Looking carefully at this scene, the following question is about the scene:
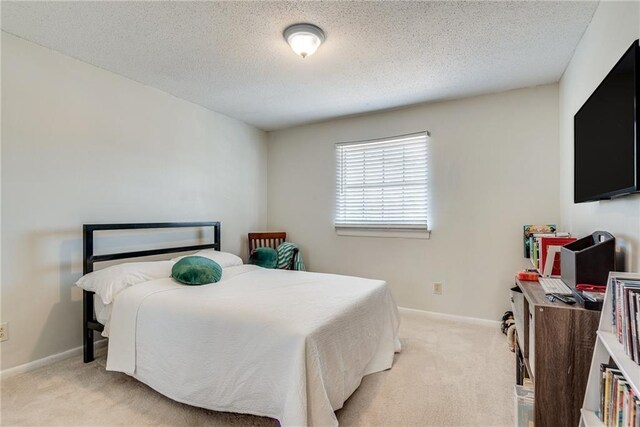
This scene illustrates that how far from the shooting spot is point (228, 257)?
3203 mm

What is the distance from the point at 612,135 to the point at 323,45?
180 centimetres

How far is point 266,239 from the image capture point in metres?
4.22

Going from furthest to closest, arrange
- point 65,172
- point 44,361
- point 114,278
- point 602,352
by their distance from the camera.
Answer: point 65,172
point 44,361
point 114,278
point 602,352

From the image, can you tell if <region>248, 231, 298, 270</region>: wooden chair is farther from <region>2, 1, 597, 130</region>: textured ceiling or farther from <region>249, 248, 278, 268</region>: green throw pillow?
<region>2, 1, 597, 130</region>: textured ceiling

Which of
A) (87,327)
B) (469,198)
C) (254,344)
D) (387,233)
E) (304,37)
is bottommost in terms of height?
(87,327)

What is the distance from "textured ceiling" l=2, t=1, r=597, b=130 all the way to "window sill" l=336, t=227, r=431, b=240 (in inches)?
57.4

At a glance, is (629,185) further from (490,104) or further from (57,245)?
(57,245)

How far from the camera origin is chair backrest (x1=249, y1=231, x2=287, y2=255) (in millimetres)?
4133

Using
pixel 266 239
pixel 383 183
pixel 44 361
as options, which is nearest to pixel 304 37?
pixel 383 183

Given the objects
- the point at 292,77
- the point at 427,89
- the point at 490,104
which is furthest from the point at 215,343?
the point at 490,104

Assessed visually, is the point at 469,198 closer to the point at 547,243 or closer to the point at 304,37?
the point at 547,243

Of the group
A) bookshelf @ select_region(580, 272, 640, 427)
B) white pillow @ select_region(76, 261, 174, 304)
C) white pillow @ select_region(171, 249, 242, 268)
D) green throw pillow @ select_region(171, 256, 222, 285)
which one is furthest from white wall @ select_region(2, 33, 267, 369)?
bookshelf @ select_region(580, 272, 640, 427)

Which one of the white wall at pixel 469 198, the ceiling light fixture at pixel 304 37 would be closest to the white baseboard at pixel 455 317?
the white wall at pixel 469 198

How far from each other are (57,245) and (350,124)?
3193mm
